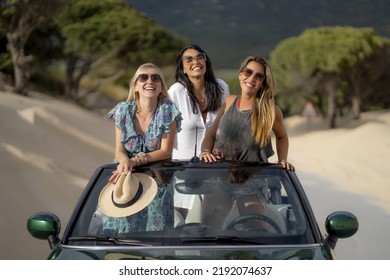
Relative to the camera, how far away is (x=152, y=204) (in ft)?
17.7

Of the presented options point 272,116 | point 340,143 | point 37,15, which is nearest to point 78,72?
point 37,15

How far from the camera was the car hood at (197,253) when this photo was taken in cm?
480

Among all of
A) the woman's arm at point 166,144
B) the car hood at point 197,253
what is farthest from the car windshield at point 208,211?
the woman's arm at point 166,144

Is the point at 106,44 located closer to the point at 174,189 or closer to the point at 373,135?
the point at 373,135

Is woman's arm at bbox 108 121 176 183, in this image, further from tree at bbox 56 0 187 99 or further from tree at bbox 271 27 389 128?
tree at bbox 271 27 389 128

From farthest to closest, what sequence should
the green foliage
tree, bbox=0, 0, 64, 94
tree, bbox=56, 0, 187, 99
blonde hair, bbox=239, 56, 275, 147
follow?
the green foliage, tree, bbox=56, 0, 187, 99, tree, bbox=0, 0, 64, 94, blonde hair, bbox=239, 56, 275, 147

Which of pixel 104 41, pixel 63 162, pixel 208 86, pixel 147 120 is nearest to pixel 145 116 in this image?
pixel 147 120

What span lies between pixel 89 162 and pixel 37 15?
22.7 m

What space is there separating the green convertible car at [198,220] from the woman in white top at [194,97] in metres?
1.55

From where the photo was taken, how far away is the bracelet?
5777 millimetres

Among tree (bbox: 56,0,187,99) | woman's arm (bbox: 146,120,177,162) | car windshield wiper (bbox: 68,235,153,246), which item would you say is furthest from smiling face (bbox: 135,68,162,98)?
tree (bbox: 56,0,187,99)

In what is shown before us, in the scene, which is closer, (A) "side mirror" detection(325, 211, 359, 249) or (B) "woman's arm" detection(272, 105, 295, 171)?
(A) "side mirror" detection(325, 211, 359, 249)

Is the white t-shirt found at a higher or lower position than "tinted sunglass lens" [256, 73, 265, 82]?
lower

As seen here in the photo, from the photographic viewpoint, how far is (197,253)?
15.9ft
